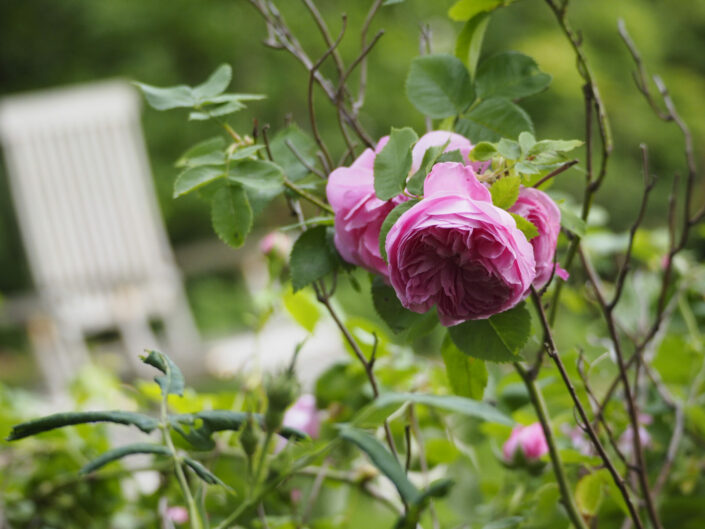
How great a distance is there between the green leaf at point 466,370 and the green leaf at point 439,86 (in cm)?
10

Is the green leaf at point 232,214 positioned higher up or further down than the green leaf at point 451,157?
further down

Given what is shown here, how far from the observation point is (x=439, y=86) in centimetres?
34

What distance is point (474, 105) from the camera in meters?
0.34

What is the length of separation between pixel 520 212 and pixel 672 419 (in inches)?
11.3

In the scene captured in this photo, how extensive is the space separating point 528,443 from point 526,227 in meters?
0.18

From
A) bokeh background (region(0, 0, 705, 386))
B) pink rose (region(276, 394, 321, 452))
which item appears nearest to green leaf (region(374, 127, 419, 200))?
→ pink rose (region(276, 394, 321, 452))

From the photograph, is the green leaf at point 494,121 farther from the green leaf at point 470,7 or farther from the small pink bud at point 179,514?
the small pink bud at point 179,514

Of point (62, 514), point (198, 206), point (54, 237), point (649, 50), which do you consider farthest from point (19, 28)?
point (62, 514)

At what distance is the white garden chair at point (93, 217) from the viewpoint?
274 centimetres

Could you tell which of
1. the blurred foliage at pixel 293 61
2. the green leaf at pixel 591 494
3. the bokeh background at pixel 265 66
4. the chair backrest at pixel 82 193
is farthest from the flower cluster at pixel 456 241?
the blurred foliage at pixel 293 61

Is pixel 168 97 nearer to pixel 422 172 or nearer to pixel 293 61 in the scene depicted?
pixel 422 172

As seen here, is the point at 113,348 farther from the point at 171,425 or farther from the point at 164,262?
the point at 171,425

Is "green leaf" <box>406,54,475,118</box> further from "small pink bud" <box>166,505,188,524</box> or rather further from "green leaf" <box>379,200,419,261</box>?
"small pink bud" <box>166,505,188,524</box>

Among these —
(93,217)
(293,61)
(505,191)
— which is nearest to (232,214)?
(505,191)
